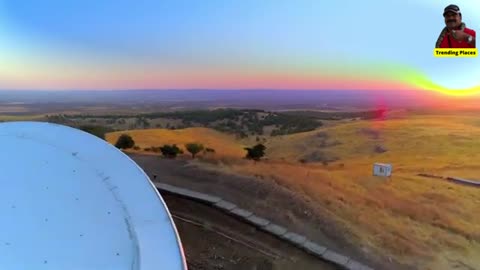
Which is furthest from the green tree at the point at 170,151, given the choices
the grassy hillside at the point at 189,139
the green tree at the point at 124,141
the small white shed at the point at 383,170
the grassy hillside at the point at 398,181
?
the small white shed at the point at 383,170

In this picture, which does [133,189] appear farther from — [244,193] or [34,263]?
[244,193]

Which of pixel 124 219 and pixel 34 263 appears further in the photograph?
pixel 124 219

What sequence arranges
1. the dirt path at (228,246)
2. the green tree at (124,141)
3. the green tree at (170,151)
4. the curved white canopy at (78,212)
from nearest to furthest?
the curved white canopy at (78,212), the dirt path at (228,246), the green tree at (170,151), the green tree at (124,141)

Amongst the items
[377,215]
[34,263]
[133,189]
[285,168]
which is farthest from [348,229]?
[34,263]

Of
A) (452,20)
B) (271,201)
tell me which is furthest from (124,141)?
(452,20)

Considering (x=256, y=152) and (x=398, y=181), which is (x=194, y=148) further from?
(x=398, y=181)

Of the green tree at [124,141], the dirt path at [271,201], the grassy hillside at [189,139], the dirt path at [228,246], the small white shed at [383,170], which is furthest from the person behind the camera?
the grassy hillside at [189,139]

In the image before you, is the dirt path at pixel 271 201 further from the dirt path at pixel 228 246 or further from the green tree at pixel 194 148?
the green tree at pixel 194 148
